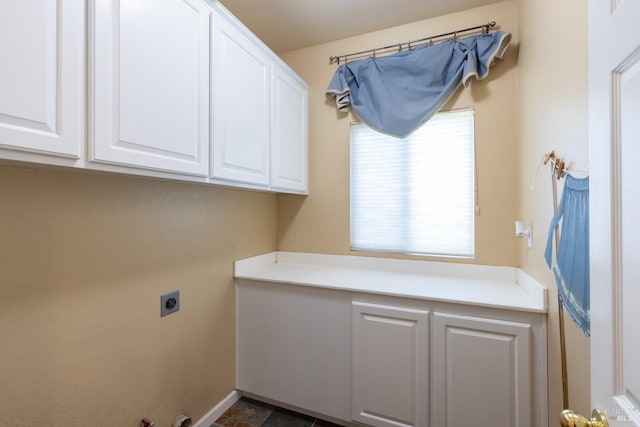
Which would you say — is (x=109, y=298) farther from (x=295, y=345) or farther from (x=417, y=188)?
(x=417, y=188)

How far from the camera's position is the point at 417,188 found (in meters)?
1.99

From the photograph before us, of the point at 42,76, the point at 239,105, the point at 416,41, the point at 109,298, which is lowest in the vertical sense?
the point at 109,298

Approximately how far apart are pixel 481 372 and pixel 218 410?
1.51 m

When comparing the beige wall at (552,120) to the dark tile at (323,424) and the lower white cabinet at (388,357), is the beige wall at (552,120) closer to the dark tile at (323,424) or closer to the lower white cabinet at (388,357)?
the lower white cabinet at (388,357)

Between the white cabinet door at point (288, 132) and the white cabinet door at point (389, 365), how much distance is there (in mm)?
946

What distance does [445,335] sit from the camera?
1.38 metres

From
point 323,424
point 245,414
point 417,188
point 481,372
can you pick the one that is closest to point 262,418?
point 245,414

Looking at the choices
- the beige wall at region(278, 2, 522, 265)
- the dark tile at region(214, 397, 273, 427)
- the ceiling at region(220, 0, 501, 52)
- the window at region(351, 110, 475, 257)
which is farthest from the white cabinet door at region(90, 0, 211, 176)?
the dark tile at region(214, 397, 273, 427)

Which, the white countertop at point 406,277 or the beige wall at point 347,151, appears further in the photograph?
the beige wall at point 347,151

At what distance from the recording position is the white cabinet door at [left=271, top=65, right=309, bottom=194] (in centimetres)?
184

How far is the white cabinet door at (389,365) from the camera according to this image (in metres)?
1.43

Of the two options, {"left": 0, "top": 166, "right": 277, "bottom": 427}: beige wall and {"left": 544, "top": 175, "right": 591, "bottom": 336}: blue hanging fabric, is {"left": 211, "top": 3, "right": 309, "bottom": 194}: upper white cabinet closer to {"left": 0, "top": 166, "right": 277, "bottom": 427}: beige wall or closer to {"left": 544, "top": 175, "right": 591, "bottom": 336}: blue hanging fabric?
{"left": 0, "top": 166, "right": 277, "bottom": 427}: beige wall

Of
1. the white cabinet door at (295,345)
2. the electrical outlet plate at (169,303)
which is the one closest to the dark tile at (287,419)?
the white cabinet door at (295,345)

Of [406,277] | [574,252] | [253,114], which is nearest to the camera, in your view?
[574,252]
